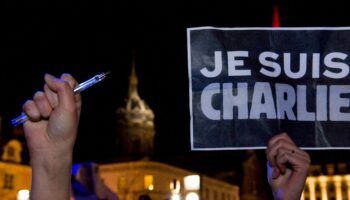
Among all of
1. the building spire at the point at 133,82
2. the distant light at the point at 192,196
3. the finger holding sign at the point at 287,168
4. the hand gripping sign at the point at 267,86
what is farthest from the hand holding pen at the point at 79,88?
the building spire at the point at 133,82

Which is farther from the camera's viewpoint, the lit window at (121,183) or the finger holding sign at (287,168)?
the lit window at (121,183)

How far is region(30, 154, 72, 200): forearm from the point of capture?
2131mm

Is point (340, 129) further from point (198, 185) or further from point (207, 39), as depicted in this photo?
point (198, 185)

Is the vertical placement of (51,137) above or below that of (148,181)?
above

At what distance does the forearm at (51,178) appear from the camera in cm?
213

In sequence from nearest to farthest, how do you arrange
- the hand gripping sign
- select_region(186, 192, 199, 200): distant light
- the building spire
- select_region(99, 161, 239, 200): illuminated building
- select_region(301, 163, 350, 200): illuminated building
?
1. the hand gripping sign
2. select_region(186, 192, 199, 200): distant light
3. select_region(99, 161, 239, 200): illuminated building
4. select_region(301, 163, 350, 200): illuminated building
5. the building spire

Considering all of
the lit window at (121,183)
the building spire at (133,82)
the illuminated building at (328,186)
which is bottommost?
the illuminated building at (328,186)

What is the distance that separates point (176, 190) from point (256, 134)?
1686cm

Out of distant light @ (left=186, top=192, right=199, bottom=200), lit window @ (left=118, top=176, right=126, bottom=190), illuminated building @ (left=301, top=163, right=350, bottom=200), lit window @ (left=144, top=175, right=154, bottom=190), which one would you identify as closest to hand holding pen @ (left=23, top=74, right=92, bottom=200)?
distant light @ (left=186, top=192, right=199, bottom=200)

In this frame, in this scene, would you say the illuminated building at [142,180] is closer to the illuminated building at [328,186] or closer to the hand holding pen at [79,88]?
the illuminated building at [328,186]

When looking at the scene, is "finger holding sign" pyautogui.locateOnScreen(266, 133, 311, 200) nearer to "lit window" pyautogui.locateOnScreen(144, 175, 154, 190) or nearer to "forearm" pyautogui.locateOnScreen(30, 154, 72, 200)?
Answer: "forearm" pyautogui.locateOnScreen(30, 154, 72, 200)

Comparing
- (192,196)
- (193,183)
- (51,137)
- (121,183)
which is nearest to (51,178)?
(51,137)

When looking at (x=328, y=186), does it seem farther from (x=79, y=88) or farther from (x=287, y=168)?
(x=79, y=88)

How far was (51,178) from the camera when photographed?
7.03 feet
